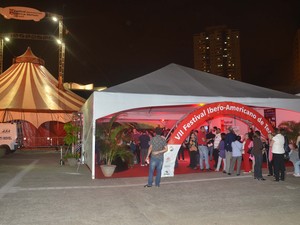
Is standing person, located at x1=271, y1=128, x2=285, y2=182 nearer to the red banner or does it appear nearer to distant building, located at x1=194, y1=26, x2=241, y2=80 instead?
the red banner

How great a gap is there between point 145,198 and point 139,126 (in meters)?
13.9

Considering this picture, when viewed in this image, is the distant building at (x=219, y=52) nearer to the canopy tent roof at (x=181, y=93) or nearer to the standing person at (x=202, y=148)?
the canopy tent roof at (x=181, y=93)

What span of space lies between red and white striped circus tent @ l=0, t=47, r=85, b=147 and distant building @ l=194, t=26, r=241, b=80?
63.3 m

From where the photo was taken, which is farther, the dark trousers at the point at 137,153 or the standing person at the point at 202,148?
the dark trousers at the point at 137,153

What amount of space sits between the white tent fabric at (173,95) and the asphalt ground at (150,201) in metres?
1.98

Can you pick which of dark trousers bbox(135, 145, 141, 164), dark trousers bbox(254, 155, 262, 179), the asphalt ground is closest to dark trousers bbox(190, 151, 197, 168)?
the asphalt ground

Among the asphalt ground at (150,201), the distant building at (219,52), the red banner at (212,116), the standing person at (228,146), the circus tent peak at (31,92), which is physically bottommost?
the asphalt ground at (150,201)

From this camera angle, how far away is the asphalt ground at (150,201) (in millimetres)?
5441

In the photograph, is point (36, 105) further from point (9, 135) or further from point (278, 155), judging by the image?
point (278, 155)

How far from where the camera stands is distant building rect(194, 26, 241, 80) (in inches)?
3356

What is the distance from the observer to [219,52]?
87.8 metres

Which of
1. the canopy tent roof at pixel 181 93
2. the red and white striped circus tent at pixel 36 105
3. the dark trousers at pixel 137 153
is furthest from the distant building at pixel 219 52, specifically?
the canopy tent roof at pixel 181 93

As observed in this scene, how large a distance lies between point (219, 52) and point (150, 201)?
3357 inches

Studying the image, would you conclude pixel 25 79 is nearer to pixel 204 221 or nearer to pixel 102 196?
pixel 102 196
